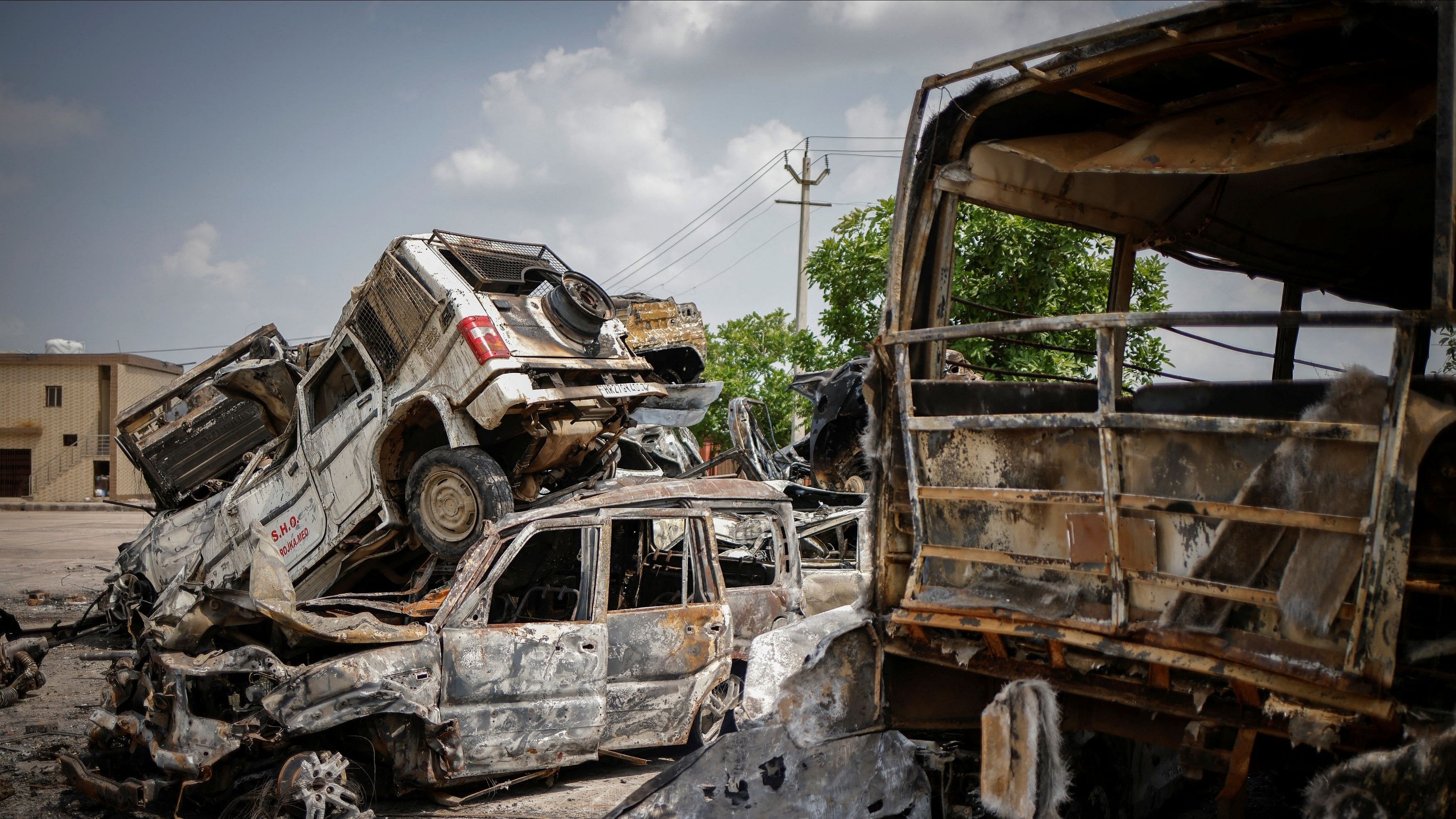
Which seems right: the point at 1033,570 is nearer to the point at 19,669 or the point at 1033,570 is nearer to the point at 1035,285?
the point at 1035,285

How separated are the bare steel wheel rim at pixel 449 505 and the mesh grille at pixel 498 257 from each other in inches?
62.2

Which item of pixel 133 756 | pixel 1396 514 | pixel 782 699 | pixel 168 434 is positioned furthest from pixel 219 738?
pixel 168 434

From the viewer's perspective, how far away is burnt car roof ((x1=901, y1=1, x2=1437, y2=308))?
3131 mm

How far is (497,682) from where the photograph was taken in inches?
199

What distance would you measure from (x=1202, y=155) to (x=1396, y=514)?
1.45 metres

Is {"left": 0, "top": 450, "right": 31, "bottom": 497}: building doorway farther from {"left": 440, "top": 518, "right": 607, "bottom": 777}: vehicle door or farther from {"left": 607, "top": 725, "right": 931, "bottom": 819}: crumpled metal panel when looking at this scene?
{"left": 607, "top": 725, "right": 931, "bottom": 819}: crumpled metal panel

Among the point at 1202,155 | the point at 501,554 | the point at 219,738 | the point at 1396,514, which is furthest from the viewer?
the point at 501,554

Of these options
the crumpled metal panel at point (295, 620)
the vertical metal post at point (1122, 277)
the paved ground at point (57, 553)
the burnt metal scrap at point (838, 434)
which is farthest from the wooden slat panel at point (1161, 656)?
the paved ground at point (57, 553)

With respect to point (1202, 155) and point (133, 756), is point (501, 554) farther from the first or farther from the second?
point (1202, 155)

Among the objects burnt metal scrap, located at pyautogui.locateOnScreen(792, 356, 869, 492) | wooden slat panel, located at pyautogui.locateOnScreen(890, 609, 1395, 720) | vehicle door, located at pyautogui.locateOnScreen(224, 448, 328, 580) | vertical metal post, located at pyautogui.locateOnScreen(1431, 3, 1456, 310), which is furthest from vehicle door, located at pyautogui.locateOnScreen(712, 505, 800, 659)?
vertical metal post, located at pyautogui.locateOnScreen(1431, 3, 1456, 310)

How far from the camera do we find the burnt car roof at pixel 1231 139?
123 inches

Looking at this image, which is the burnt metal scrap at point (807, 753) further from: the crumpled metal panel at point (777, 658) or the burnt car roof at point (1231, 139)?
the burnt car roof at point (1231, 139)

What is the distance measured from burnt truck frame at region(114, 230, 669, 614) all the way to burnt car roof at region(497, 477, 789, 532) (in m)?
1.44

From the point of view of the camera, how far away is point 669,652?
5727 millimetres
